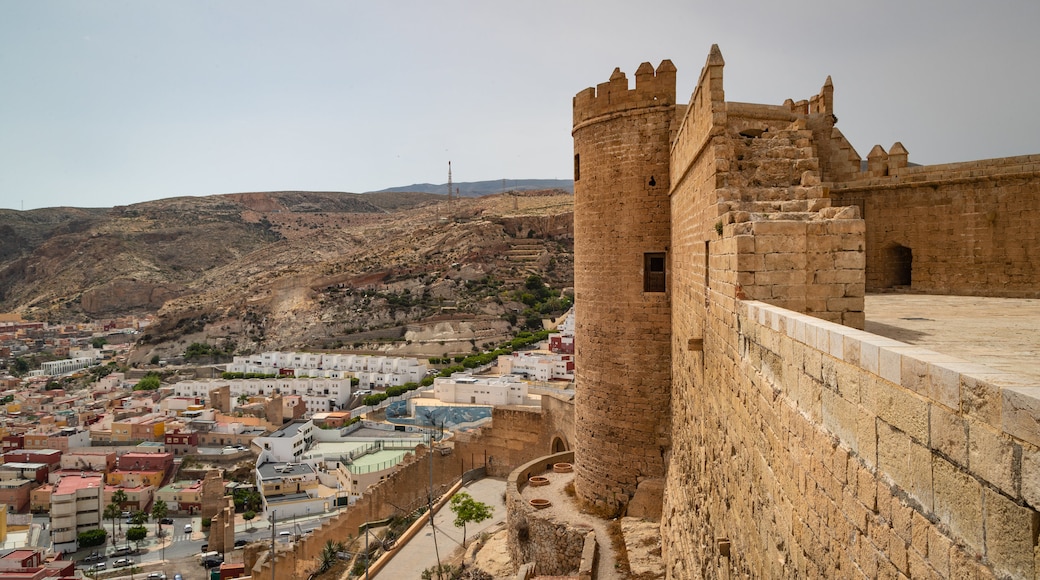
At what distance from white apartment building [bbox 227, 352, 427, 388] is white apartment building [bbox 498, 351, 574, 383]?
8.53m

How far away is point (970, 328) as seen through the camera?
14.5 feet

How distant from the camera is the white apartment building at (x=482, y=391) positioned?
36.7 m

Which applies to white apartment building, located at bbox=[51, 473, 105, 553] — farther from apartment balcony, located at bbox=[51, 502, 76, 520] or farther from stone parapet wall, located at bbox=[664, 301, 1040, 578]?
stone parapet wall, located at bbox=[664, 301, 1040, 578]

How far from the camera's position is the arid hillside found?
64.6 meters

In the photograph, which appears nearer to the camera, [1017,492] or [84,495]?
[1017,492]

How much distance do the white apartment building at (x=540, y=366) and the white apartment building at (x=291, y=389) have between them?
12662 millimetres

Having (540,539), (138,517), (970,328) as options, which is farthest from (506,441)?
(138,517)

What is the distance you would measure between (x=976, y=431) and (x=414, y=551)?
51.4ft

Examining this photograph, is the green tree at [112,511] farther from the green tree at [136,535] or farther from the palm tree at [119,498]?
the green tree at [136,535]

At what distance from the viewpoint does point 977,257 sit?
863cm

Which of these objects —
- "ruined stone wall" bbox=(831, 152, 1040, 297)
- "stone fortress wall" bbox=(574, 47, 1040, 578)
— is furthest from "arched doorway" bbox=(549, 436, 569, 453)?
"ruined stone wall" bbox=(831, 152, 1040, 297)

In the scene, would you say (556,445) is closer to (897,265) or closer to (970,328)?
(897,265)

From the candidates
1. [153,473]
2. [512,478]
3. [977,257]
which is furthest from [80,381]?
[977,257]

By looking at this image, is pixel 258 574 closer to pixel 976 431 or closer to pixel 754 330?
pixel 754 330
